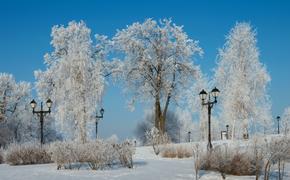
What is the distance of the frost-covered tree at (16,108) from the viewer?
45.4 metres

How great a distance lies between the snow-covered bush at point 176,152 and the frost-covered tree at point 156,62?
40.6ft

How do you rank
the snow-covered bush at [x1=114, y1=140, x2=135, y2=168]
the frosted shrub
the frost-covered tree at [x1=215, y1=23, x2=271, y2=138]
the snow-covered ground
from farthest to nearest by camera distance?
the frost-covered tree at [x1=215, y1=23, x2=271, y2=138], the snow-covered bush at [x1=114, y1=140, x2=135, y2=168], the frosted shrub, the snow-covered ground

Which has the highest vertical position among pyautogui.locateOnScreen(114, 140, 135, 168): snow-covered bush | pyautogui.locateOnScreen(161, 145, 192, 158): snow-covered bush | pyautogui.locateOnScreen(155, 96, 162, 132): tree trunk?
pyautogui.locateOnScreen(155, 96, 162, 132): tree trunk

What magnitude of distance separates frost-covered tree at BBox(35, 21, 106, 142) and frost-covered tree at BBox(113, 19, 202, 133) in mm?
2660

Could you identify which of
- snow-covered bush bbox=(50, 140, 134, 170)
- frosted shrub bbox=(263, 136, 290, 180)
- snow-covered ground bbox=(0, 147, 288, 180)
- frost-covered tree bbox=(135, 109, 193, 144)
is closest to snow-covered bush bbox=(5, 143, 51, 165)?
snow-covered bush bbox=(50, 140, 134, 170)

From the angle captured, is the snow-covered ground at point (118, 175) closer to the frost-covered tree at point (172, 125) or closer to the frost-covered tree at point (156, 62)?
the frost-covered tree at point (156, 62)

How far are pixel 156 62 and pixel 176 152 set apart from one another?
1503 centimetres

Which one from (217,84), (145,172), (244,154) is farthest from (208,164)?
(217,84)

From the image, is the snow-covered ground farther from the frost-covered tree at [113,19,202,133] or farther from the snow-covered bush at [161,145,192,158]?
the frost-covered tree at [113,19,202,133]

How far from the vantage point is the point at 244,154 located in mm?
13734

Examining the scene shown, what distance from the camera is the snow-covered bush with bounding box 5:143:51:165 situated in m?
16.8

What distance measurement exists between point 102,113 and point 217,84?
12418 mm

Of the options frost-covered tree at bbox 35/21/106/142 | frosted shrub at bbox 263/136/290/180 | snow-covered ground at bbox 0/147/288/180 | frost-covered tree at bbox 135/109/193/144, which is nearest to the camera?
snow-covered ground at bbox 0/147/288/180

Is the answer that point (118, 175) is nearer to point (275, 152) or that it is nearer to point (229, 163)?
point (229, 163)
